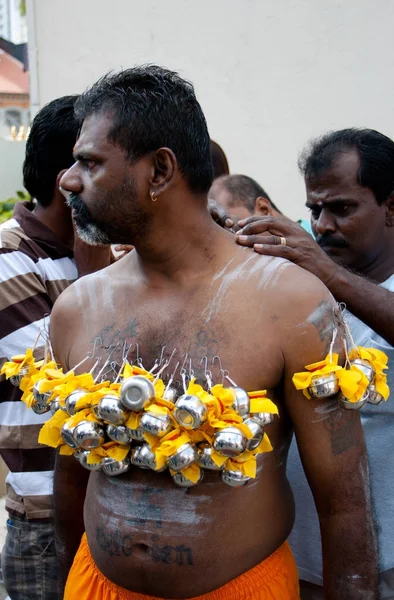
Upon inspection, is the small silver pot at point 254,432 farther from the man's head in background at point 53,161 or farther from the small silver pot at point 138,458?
the man's head in background at point 53,161

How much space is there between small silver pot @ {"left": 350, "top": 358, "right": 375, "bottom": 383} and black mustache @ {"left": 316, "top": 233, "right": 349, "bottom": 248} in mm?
791

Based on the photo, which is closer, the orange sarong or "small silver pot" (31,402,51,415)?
the orange sarong

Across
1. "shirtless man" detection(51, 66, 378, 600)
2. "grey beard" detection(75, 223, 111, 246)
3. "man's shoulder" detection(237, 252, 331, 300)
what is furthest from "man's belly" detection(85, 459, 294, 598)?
"grey beard" detection(75, 223, 111, 246)

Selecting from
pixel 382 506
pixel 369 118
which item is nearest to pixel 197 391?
pixel 382 506

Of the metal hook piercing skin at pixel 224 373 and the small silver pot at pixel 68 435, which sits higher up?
the metal hook piercing skin at pixel 224 373

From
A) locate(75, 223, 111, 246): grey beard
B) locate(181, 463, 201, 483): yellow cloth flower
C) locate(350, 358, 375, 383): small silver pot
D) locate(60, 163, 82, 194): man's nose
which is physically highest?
locate(60, 163, 82, 194): man's nose

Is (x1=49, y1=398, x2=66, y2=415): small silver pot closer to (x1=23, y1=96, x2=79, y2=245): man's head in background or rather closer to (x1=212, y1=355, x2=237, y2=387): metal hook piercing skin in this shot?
(x1=212, y1=355, x2=237, y2=387): metal hook piercing skin

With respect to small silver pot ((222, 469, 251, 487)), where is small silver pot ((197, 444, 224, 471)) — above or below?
above

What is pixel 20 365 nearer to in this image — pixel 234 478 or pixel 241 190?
pixel 234 478

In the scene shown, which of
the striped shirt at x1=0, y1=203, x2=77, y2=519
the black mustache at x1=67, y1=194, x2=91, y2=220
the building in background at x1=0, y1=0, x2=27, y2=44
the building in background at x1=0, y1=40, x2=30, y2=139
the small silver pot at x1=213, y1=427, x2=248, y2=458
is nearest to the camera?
the small silver pot at x1=213, y1=427, x2=248, y2=458

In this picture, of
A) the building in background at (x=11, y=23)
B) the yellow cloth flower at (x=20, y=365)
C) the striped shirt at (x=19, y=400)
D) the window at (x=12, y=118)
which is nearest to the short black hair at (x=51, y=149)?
the striped shirt at (x=19, y=400)

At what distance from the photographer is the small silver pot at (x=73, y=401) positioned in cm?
218

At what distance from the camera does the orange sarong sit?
2.20m

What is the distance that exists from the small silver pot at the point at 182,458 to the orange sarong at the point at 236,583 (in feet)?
1.41
